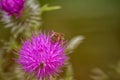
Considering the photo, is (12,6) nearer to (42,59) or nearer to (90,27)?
(42,59)

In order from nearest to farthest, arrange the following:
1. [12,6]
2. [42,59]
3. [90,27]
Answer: [42,59], [12,6], [90,27]

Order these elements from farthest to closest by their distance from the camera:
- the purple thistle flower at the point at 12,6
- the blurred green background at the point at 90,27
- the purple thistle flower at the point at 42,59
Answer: the blurred green background at the point at 90,27 < the purple thistle flower at the point at 12,6 < the purple thistle flower at the point at 42,59

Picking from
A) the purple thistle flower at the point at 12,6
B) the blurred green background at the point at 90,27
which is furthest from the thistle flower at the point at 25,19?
the blurred green background at the point at 90,27

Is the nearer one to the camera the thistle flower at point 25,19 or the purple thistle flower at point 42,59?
the purple thistle flower at point 42,59

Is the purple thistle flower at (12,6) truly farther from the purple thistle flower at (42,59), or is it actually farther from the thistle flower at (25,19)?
the purple thistle flower at (42,59)

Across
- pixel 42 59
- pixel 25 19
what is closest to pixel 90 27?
pixel 25 19

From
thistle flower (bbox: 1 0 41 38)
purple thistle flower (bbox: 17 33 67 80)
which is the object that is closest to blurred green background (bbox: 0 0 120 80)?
thistle flower (bbox: 1 0 41 38)
